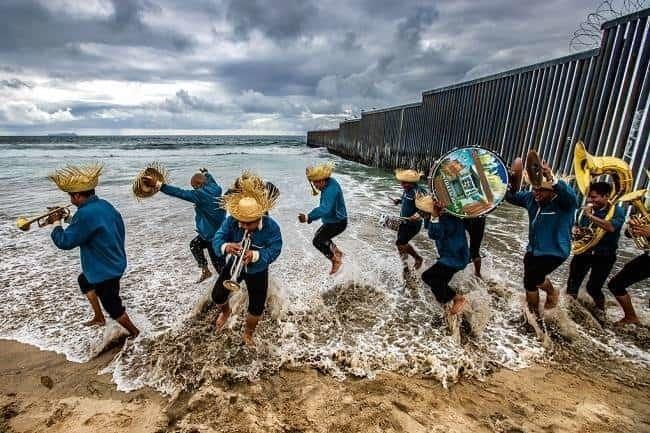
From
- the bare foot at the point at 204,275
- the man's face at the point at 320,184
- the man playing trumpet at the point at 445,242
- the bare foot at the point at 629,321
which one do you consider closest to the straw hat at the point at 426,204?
the man playing trumpet at the point at 445,242

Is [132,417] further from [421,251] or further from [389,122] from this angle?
[389,122]

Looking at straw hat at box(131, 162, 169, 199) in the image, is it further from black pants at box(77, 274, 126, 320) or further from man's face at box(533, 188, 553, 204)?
man's face at box(533, 188, 553, 204)

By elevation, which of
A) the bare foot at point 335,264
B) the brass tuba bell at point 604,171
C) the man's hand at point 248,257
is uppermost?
the brass tuba bell at point 604,171

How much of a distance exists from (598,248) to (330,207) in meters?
3.42

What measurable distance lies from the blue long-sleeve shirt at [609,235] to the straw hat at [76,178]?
5.43 metres

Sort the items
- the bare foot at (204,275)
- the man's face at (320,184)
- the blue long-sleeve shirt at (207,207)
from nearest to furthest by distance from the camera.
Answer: the blue long-sleeve shirt at (207,207) < the man's face at (320,184) < the bare foot at (204,275)

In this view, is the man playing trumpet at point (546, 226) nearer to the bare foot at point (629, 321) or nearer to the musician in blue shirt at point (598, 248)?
the musician in blue shirt at point (598, 248)

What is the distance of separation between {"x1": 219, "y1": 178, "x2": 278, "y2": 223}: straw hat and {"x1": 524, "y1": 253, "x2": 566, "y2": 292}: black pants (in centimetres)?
295

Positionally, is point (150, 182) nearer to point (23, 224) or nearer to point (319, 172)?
point (23, 224)

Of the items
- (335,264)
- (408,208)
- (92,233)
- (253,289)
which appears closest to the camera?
(92,233)

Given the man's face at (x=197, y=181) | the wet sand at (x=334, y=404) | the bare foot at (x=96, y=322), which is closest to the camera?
the wet sand at (x=334, y=404)

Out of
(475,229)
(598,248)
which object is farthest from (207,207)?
(598,248)

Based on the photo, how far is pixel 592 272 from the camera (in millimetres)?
4375

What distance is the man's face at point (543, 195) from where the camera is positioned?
144 inches
